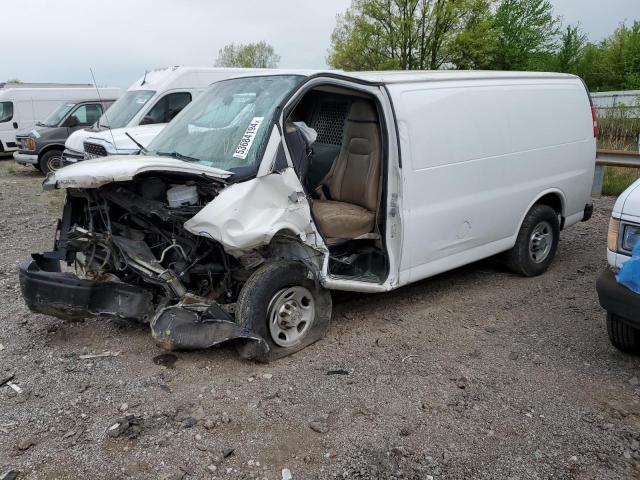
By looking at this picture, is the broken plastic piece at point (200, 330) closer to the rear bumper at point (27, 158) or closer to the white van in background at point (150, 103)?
the white van in background at point (150, 103)

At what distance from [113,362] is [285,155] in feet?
6.37

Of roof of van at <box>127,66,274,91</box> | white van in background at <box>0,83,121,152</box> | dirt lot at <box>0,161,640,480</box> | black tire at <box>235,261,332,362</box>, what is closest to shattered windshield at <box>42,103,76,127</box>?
white van in background at <box>0,83,121,152</box>

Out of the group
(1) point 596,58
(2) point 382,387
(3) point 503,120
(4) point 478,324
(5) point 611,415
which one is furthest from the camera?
(1) point 596,58

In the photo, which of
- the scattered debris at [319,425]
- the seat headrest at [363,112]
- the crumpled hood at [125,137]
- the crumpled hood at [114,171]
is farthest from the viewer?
the crumpled hood at [125,137]

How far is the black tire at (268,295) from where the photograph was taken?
3855mm

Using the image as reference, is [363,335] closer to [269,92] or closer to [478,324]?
[478,324]

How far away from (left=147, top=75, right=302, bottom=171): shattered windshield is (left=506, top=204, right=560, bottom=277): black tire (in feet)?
9.44

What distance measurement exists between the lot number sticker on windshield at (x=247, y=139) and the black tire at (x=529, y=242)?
9.89ft

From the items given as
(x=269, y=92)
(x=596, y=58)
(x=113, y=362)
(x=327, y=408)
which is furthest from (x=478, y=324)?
(x=596, y=58)

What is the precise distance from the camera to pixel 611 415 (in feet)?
11.3

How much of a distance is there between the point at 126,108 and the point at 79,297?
7.98 metres

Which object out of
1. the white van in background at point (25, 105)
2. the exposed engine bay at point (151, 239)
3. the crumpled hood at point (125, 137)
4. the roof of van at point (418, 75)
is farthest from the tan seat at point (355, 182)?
the white van in background at point (25, 105)

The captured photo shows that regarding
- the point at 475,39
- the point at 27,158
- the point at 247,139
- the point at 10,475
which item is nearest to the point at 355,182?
the point at 247,139

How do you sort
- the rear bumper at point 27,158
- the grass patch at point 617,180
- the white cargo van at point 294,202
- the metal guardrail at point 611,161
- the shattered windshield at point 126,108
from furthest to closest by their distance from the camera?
the rear bumper at point 27,158, the shattered windshield at point 126,108, the grass patch at point 617,180, the metal guardrail at point 611,161, the white cargo van at point 294,202
